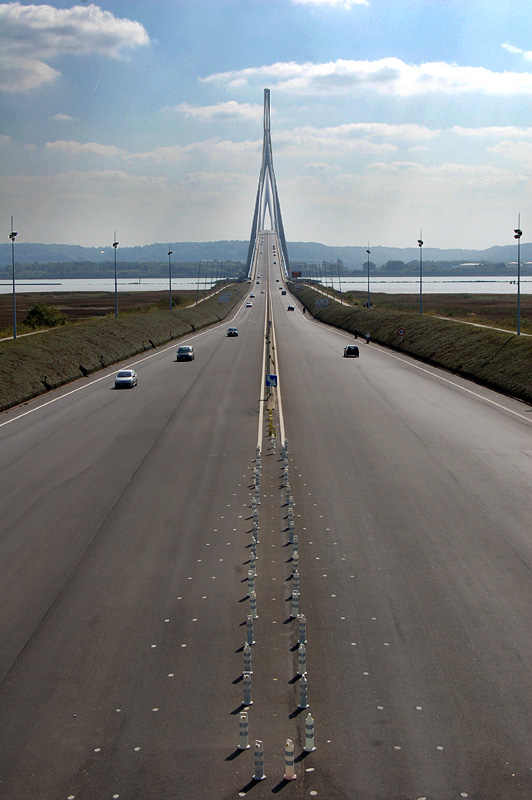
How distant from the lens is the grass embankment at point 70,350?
46.0 m

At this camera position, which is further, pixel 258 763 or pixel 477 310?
pixel 477 310

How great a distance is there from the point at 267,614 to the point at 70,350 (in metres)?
48.6

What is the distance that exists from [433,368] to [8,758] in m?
52.2

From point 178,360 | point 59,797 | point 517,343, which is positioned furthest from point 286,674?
point 178,360

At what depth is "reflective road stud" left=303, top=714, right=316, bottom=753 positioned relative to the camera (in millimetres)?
9914

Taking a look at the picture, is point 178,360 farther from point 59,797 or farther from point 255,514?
point 59,797

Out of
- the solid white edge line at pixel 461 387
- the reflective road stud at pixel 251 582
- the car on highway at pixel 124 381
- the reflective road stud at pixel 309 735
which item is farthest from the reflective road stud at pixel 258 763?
the car on highway at pixel 124 381

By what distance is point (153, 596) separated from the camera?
1536cm

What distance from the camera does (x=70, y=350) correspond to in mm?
59844

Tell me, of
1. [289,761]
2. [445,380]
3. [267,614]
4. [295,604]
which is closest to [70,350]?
[445,380]

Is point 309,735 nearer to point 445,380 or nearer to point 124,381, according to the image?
point 124,381

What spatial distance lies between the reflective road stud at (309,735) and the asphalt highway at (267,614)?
0.09m

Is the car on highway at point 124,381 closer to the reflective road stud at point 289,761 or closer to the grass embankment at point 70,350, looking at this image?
the grass embankment at point 70,350

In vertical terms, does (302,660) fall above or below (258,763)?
above
